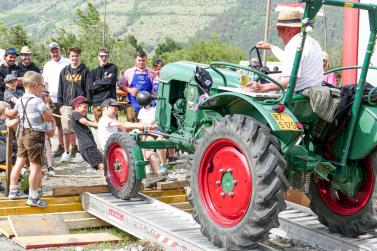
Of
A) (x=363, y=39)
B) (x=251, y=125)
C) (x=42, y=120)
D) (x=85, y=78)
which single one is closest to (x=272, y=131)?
(x=251, y=125)

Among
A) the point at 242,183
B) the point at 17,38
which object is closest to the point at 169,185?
the point at 242,183

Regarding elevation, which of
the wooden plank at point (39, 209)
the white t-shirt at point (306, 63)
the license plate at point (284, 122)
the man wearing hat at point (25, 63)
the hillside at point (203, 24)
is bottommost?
the wooden plank at point (39, 209)

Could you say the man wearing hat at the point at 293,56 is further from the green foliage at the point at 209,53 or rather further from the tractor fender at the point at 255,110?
the green foliage at the point at 209,53

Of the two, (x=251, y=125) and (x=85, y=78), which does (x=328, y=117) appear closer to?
(x=251, y=125)

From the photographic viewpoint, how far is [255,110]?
5.28 m

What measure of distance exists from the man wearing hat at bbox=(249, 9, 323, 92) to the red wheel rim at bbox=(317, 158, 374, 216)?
91cm

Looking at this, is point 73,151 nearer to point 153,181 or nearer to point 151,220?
point 153,181

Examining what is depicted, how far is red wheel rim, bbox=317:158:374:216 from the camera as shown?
5457 millimetres

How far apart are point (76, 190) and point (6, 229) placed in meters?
1.03

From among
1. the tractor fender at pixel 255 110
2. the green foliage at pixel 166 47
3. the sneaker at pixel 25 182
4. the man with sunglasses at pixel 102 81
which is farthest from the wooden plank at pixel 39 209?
the green foliage at pixel 166 47

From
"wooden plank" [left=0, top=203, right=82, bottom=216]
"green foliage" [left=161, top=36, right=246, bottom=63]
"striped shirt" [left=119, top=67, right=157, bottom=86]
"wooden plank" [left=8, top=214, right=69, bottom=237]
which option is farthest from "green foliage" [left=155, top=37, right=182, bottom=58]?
"wooden plank" [left=8, top=214, right=69, bottom=237]

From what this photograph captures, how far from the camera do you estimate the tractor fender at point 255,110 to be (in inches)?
187

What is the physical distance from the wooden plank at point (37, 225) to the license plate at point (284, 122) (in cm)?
264

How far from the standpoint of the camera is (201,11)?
18875cm
